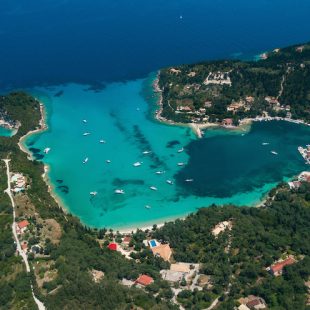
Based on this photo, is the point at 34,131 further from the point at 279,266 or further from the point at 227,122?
the point at 279,266

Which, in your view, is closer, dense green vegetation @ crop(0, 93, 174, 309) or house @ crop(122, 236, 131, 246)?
dense green vegetation @ crop(0, 93, 174, 309)

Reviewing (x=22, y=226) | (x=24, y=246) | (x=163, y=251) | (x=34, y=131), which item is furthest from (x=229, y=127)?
(x=24, y=246)

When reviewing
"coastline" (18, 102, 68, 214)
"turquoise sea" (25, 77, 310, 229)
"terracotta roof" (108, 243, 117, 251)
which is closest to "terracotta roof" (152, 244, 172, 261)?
"terracotta roof" (108, 243, 117, 251)

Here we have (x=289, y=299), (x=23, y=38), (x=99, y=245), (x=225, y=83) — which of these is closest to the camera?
(x=289, y=299)

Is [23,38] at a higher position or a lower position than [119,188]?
higher

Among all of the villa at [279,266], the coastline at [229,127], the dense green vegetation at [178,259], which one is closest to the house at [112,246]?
the dense green vegetation at [178,259]

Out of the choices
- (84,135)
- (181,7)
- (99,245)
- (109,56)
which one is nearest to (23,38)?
(109,56)

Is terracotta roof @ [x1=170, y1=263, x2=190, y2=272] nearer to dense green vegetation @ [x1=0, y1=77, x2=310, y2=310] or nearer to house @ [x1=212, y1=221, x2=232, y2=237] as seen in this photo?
dense green vegetation @ [x1=0, y1=77, x2=310, y2=310]

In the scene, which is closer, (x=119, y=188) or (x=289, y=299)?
(x=289, y=299)

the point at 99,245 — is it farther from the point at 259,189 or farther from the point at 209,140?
the point at 209,140
